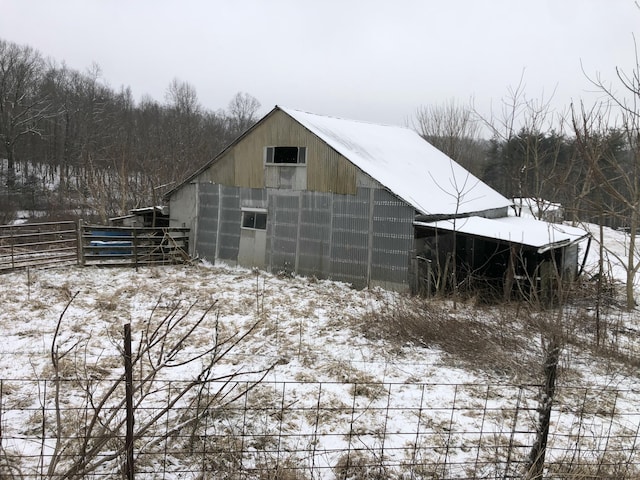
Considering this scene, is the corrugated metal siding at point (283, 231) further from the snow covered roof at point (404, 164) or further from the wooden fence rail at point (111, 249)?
the wooden fence rail at point (111, 249)

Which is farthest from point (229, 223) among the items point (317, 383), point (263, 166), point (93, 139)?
point (93, 139)

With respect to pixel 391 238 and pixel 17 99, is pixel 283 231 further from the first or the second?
pixel 17 99

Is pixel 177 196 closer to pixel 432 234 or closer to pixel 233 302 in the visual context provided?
pixel 233 302

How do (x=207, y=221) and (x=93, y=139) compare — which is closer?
(x=207, y=221)

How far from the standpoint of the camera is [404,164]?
57.2 ft

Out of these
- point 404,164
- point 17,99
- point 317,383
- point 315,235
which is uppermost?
point 17,99

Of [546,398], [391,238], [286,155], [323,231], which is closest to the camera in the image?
[546,398]

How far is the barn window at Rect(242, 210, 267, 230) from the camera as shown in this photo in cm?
1605

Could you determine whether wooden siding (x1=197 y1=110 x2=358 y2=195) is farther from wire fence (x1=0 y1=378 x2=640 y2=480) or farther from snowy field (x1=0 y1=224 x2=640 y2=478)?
wire fence (x1=0 y1=378 x2=640 y2=480)

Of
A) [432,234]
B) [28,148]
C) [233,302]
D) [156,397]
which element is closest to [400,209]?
Result: [432,234]

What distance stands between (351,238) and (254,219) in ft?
12.9

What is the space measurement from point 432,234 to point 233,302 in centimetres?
614

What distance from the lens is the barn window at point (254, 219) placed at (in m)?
16.0

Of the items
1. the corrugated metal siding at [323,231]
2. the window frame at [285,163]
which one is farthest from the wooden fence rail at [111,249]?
the window frame at [285,163]
